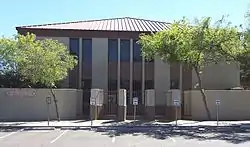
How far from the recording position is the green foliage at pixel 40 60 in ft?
98.5

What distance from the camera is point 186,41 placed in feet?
100

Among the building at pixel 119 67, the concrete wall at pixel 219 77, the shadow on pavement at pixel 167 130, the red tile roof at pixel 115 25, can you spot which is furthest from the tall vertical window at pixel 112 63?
→ the shadow on pavement at pixel 167 130

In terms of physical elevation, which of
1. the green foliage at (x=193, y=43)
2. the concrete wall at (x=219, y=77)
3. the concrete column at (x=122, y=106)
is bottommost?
the concrete column at (x=122, y=106)

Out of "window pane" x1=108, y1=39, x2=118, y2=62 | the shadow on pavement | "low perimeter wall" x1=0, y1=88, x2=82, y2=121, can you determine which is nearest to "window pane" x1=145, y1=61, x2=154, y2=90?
"window pane" x1=108, y1=39, x2=118, y2=62

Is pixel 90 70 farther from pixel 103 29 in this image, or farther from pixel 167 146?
pixel 167 146

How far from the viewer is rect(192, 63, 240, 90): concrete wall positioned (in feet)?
126

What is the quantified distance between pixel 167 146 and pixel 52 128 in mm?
10644

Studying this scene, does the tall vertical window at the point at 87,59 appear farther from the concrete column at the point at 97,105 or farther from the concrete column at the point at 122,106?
the concrete column at the point at 122,106

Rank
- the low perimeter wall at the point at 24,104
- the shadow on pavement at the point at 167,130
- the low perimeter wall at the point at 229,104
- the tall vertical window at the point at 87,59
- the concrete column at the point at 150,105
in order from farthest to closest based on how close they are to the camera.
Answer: the tall vertical window at the point at 87,59
the low perimeter wall at the point at 229,104
the concrete column at the point at 150,105
the low perimeter wall at the point at 24,104
the shadow on pavement at the point at 167,130

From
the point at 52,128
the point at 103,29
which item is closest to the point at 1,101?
the point at 52,128

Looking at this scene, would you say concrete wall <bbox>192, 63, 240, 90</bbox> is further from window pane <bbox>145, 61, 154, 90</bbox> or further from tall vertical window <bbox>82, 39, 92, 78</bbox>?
tall vertical window <bbox>82, 39, 92, 78</bbox>

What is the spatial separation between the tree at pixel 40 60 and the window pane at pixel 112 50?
6303mm

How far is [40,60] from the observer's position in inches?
1180

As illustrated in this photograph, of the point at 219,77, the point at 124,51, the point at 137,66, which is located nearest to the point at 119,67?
the point at 124,51
